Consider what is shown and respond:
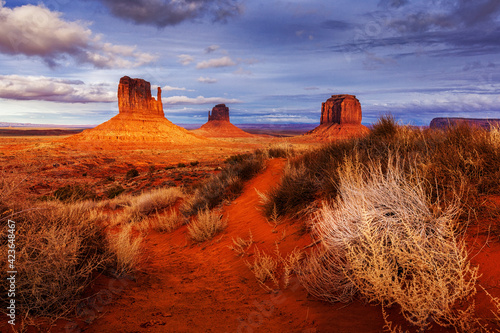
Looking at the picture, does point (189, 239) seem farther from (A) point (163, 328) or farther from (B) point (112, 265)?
(A) point (163, 328)

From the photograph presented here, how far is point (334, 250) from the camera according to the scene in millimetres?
3541

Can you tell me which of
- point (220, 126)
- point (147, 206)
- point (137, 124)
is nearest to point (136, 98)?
point (137, 124)

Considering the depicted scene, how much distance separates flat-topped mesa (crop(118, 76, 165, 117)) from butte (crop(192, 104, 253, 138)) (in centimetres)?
4683

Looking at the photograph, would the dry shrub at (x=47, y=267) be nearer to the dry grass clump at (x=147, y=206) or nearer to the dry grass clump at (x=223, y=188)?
the dry grass clump at (x=223, y=188)

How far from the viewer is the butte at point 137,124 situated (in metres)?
69.8

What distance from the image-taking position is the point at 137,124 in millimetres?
79312

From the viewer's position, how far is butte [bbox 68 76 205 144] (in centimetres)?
6975

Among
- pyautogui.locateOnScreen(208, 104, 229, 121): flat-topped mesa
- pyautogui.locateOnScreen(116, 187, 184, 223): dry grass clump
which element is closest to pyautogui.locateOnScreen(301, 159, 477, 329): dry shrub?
pyautogui.locateOnScreen(116, 187, 184, 223): dry grass clump

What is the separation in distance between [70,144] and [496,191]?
218ft

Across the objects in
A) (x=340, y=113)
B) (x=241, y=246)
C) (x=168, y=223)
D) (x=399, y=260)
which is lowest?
(x=168, y=223)

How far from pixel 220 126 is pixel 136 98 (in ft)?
212

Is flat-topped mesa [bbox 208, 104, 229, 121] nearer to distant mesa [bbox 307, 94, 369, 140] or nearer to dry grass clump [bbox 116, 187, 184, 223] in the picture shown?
distant mesa [bbox 307, 94, 369, 140]

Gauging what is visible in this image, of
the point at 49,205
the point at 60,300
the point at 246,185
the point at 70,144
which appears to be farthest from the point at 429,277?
the point at 70,144

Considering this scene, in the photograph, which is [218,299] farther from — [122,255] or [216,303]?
[122,255]
